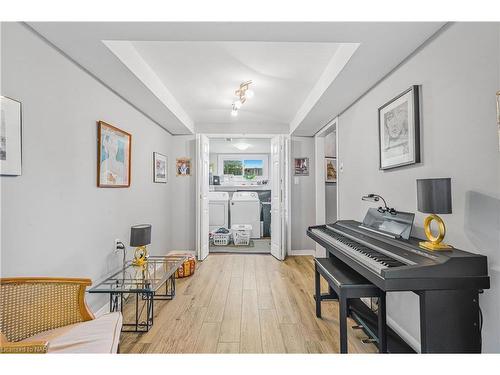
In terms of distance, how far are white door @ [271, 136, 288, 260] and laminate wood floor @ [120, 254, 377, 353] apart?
78cm

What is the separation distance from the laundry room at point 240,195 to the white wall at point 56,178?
2794mm

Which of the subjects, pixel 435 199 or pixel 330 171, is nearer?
pixel 435 199

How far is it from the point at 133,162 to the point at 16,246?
1625mm

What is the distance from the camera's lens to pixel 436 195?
4.39 feet

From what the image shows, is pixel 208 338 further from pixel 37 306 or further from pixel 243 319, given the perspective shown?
pixel 37 306

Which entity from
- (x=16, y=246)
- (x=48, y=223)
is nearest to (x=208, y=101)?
(x=48, y=223)

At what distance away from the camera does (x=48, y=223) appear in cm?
170

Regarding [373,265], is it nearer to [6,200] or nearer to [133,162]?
[6,200]

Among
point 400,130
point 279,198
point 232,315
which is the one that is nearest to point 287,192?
point 279,198

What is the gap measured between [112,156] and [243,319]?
1928 mm

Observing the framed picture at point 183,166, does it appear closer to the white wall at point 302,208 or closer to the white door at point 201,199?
the white door at point 201,199

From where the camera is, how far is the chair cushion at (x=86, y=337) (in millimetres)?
1191

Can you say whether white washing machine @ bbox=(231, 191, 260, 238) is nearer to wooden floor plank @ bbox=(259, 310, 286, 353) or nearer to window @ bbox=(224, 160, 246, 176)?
window @ bbox=(224, 160, 246, 176)

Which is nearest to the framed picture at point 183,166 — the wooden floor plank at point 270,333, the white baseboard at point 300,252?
the white baseboard at point 300,252
